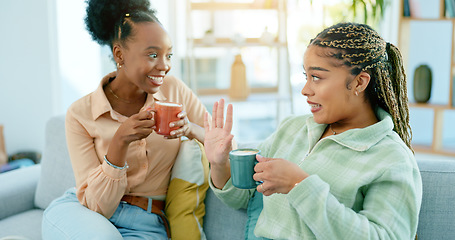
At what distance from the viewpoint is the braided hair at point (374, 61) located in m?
1.30

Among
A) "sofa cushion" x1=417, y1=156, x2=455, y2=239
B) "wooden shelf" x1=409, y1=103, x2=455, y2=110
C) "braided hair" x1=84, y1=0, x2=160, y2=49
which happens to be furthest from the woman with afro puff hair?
"wooden shelf" x1=409, y1=103, x2=455, y2=110

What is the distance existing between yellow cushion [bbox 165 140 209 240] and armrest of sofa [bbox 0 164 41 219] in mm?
849

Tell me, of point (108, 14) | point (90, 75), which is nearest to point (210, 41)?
point (90, 75)

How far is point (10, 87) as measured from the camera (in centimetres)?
389

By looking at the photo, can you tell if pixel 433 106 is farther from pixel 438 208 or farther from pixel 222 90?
pixel 438 208

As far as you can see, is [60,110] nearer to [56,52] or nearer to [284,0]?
[56,52]

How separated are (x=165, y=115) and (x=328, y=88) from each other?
1.70ft

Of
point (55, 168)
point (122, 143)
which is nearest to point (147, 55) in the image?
point (122, 143)

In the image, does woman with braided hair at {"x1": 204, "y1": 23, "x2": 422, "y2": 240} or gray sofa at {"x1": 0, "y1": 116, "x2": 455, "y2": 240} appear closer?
woman with braided hair at {"x1": 204, "y1": 23, "x2": 422, "y2": 240}

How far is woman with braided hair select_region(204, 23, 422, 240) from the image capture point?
3.82 feet

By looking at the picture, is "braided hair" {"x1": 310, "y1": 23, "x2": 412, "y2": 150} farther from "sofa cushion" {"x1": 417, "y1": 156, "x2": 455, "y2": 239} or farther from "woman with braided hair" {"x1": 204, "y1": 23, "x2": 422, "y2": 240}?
"sofa cushion" {"x1": 417, "y1": 156, "x2": 455, "y2": 239}

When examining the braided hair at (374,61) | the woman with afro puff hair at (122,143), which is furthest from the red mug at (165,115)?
the braided hair at (374,61)

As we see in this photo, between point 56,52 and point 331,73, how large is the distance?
3219 mm

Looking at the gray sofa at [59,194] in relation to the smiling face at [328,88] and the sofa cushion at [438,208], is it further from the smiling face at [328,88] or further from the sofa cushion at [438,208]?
the smiling face at [328,88]
